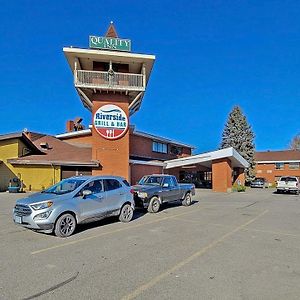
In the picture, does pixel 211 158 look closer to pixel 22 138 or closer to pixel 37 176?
pixel 37 176

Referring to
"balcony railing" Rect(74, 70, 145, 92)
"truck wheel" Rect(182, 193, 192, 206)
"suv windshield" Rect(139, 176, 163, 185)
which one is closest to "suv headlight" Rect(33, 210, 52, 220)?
"suv windshield" Rect(139, 176, 163, 185)

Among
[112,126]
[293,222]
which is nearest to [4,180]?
[112,126]

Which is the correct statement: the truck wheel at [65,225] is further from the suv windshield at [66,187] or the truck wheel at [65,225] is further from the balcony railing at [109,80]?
the balcony railing at [109,80]

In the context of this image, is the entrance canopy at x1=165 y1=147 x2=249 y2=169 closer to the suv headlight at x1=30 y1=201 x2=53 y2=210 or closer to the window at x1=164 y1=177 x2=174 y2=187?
the window at x1=164 y1=177 x2=174 y2=187

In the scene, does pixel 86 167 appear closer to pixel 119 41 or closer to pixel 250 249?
pixel 119 41

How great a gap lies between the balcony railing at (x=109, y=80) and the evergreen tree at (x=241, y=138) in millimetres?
30316

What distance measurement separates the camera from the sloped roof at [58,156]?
86.5 ft

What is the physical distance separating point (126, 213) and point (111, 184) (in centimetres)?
137

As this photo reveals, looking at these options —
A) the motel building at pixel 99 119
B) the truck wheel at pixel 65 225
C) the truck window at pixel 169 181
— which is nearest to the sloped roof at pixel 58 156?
the motel building at pixel 99 119

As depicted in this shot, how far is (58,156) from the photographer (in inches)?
1138

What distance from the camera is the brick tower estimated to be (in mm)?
→ 26297

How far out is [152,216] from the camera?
45.8ft

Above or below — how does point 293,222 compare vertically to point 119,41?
below

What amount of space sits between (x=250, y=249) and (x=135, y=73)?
23.7 metres
